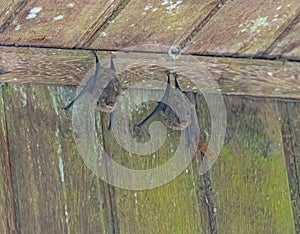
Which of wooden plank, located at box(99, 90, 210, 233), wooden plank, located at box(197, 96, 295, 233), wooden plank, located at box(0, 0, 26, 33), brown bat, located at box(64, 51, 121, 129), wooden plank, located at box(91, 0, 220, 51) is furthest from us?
wooden plank, located at box(197, 96, 295, 233)

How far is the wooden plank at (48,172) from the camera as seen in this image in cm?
217

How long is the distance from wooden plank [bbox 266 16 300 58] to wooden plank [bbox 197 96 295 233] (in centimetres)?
21

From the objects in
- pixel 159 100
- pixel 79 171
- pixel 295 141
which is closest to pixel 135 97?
pixel 159 100

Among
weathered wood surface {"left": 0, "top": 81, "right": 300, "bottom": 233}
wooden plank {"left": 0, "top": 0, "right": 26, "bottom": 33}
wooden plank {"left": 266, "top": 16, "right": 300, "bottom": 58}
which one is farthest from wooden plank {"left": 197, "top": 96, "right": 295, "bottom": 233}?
wooden plank {"left": 0, "top": 0, "right": 26, "bottom": 33}

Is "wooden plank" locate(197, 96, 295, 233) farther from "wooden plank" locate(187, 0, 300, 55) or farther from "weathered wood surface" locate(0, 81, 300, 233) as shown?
"wooden plank" locate(187, 0, 300, 55)

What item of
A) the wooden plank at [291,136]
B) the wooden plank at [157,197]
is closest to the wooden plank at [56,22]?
the wooden plank at [157,197]

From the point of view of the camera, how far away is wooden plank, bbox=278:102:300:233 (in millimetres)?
2445

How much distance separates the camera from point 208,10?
2090mm

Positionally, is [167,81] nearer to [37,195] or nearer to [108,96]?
[108,96]

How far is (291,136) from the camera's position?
247 centimetres

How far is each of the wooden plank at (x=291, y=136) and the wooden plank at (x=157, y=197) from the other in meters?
0.22

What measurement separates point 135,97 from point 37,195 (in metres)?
0.30

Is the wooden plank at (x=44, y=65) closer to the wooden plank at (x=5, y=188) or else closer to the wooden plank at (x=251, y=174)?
the wooden plank at (x=5, y=188)

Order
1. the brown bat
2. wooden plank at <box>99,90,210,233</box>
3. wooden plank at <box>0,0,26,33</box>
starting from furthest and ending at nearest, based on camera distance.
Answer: wooden plank at <box>99,90,210,233</box>
the brown bat
wooden plank at <box>0,0,26,33</box>
